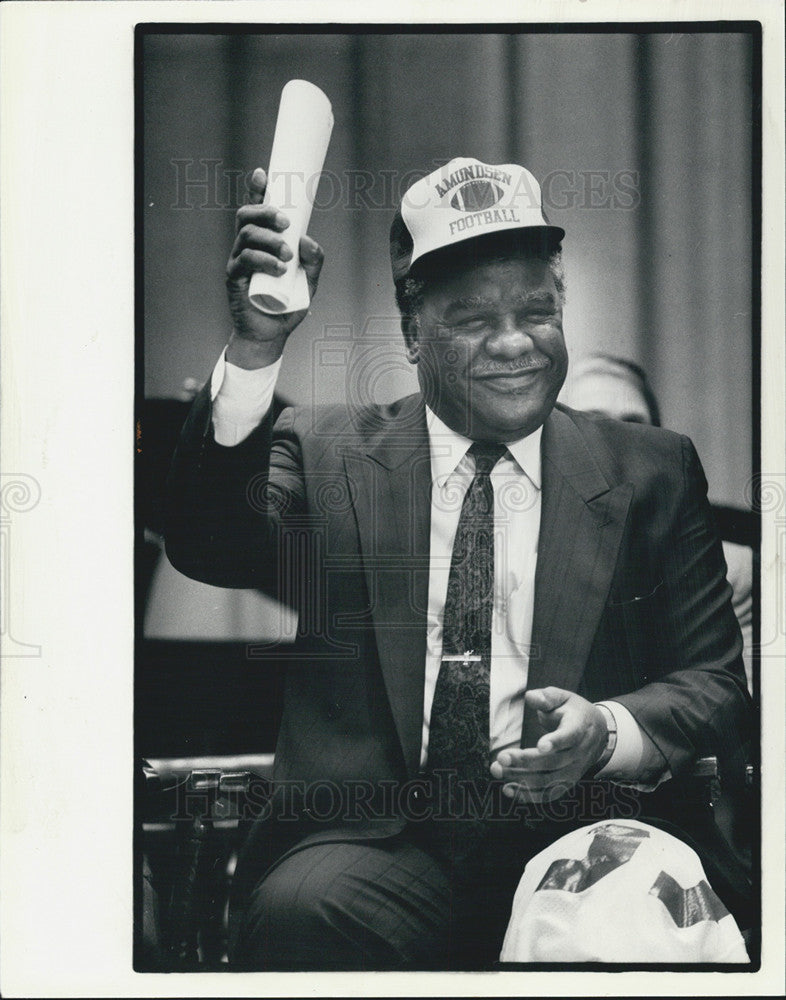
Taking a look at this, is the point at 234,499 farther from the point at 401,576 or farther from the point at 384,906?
the point at 384,906

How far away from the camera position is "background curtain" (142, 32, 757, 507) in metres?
2.37

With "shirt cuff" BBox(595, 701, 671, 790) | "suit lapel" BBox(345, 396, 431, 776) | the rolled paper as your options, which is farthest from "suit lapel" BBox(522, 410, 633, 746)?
the rolled paper

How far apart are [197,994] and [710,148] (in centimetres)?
208

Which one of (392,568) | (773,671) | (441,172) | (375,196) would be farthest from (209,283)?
(773,671)

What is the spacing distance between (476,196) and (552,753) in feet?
3.82

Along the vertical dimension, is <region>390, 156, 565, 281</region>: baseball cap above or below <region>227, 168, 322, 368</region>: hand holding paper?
above

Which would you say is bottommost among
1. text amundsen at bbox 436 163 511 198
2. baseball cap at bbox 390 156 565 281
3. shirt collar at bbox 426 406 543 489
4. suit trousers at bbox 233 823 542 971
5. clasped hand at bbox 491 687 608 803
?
suit trousers at bbox 233 823 542 971

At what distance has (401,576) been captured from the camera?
2348 mm

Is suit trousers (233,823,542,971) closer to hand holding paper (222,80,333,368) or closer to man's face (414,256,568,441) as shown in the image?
man's face (414,256,568,441)

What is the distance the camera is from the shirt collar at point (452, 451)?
2.37 metres

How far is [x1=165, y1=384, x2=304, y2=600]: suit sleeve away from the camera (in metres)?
2.34

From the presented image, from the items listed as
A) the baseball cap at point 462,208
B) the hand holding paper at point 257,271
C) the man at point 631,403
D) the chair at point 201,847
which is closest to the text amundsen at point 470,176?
the baseball cap at point 462,208

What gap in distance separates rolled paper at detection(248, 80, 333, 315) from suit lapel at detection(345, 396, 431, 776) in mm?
341

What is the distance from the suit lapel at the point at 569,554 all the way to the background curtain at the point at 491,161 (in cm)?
20
